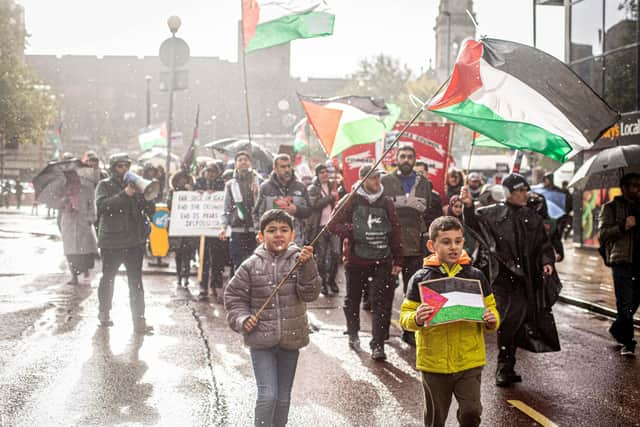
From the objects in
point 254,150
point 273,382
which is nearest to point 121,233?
point 273,382

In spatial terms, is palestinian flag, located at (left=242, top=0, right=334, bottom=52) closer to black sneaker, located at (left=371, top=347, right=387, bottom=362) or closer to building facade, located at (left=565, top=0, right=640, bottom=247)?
black sneaker, located at (left=371, top=347, right=387, bottom=362)

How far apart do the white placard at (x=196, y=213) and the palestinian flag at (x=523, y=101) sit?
7015mm

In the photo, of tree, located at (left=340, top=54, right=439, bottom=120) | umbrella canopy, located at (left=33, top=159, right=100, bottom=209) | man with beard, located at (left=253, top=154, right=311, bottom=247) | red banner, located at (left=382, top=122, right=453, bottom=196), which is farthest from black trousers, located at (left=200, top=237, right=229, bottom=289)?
tree, located at (left=340, top=54, right=439, bottom=120)

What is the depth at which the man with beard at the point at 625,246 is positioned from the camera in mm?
8422

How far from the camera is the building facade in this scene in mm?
19391

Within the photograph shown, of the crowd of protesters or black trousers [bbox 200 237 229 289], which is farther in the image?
black trousers [bbox 200 237 229 289]

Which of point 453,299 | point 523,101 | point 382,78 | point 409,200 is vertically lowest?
point 453,299

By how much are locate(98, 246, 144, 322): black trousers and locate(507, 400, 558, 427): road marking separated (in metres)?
4.38

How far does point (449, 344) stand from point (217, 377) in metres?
2.81

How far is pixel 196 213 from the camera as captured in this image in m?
13.0

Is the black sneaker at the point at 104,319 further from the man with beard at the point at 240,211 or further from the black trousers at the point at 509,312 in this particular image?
the black trousers at the point at 509,312

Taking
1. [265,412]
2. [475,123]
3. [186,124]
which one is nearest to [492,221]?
[475,123]

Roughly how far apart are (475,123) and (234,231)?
4.77m

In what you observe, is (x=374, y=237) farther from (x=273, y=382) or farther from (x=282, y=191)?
(x=273, y=382)
